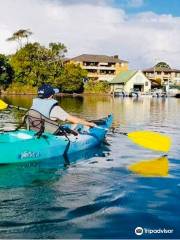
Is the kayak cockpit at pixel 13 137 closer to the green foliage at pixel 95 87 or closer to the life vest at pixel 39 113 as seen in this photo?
the life vest at pixel 39 113

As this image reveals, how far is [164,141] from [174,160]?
75cm

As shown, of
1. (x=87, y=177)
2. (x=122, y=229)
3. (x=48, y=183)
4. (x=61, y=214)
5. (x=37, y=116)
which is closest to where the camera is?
(x=122, y=229)

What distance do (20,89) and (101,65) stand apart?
3678 centimetres

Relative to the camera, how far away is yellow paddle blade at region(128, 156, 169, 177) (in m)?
10.4

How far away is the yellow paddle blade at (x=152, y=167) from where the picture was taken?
34.2 feet

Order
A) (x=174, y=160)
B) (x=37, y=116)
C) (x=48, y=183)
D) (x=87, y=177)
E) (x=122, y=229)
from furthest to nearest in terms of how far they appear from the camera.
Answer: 1. (x=174, y=160)
2. (x=37, y=116)
3. (x=87, y=177)
4. (x=48, y=183)
5. (x=122, y=229)

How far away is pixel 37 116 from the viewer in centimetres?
1141

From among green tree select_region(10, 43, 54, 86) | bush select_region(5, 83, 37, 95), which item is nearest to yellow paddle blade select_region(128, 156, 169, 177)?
bush select_region(5, 83, 37, 95)

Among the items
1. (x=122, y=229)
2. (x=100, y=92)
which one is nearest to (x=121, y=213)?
(x=122, y=229)

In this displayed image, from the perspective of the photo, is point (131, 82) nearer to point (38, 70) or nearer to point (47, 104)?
point (38, 70)

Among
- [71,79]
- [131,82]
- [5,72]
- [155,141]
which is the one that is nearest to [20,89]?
[5,72]

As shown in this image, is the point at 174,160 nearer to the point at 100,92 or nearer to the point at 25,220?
the point at 25,220

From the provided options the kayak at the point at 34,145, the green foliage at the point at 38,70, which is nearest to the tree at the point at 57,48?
the green foliage at the point at 38,70

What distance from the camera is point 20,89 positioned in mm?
77500
